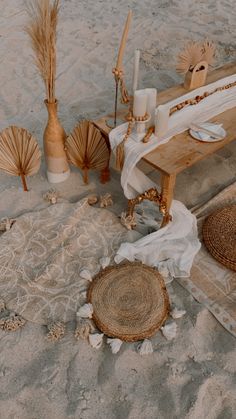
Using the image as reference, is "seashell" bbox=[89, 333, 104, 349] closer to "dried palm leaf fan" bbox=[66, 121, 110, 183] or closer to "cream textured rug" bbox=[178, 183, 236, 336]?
"cream textured rug" bbox=[178, 183, 236, 336]

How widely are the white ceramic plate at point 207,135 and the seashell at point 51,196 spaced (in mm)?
880

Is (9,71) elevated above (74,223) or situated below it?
above

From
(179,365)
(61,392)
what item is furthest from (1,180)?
(179,365)

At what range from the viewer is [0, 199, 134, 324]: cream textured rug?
1.76 metres

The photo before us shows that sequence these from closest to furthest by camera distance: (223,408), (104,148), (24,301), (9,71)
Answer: (223,408)
(24,301)
(104,148)
(9,71)

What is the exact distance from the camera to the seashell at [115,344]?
1591 mm

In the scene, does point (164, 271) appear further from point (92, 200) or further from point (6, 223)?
point (6, 223)

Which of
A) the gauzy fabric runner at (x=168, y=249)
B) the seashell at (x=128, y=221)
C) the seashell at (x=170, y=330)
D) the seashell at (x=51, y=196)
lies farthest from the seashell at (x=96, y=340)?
the seashell at (x=51, y=196)

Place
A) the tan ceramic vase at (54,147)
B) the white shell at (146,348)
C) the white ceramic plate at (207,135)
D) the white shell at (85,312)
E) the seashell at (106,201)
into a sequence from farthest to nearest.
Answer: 1. the seashell at (106,201)
2. the tan ceramic vase at (54,147)
3. the white ceramic plate at (207,135)
4. the white shell at (85,312)
5. the white shell at (146,348)

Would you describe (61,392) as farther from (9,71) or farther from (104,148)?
(9,71)

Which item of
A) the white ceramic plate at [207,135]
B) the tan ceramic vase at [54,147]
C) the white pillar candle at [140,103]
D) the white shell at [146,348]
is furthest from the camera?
the tan ceramic vase at [54,147]

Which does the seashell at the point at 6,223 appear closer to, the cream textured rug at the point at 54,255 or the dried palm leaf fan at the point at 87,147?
the cream textured rug at the point at 54,255

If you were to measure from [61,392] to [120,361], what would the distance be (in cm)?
27

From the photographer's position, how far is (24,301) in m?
1.76
